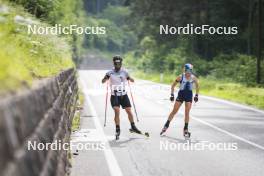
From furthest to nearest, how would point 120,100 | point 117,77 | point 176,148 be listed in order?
point 120,100
point 117,77
point 176,148

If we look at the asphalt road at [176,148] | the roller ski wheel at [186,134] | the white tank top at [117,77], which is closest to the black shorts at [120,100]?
the white tank top at [117,77]

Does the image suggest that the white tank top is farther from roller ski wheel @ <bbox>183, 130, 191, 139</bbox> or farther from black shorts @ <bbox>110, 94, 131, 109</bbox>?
roller ski wheel @ <bbox>183, 130, 191, 139</bbox>

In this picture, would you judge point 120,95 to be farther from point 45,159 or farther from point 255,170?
point 45,159

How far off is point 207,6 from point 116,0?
137m

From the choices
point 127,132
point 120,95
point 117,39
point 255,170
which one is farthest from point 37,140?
point 117,39

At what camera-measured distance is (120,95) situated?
486 inches

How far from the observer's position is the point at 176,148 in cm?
1087

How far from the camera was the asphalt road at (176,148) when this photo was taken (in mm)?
8585

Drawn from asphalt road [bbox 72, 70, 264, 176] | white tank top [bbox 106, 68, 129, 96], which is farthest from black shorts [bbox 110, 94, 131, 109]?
asphalt road [bbox 72, 70, 264, 176]

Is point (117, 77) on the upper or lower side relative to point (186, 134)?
upper

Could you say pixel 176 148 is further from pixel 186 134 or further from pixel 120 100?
pixel 120 100

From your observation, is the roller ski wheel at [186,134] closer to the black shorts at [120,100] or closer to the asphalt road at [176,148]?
the asphalt road at [176,148]

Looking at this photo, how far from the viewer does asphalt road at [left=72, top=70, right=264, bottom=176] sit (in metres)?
8.59

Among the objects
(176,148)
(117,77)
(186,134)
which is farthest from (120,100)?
(176,148)
